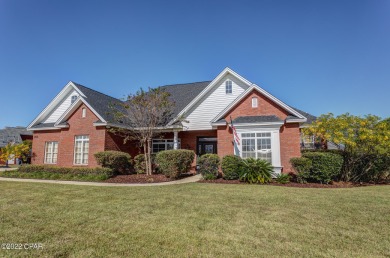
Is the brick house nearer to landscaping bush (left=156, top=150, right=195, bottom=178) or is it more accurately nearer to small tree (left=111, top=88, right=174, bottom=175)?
small tree (left=111, top=88, right=174, bottom=175)

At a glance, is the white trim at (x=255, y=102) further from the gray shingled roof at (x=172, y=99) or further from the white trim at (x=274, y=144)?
the white trim at (x=274, y=144)

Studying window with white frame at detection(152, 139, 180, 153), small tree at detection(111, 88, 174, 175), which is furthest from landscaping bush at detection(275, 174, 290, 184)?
window with white frame at detection(152, 139, 180, 153)

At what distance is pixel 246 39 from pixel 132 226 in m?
14.2

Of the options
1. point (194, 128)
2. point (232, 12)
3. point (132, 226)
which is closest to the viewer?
point (132, 226)

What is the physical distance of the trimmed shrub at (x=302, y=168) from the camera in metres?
11.8

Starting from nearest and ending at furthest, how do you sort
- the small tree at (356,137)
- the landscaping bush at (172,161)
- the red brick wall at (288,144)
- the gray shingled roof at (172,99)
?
the small tree at (356,137) → the landscaping bush at (172,161) → the red brick wall at (288,144) → the gray shingled roof at (172,99)

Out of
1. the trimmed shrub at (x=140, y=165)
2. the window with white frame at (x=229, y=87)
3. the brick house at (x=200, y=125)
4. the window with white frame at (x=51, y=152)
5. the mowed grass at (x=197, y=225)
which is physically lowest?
the mowed grass at (x=197, y=225)

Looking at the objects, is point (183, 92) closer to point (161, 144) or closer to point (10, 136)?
point (161, 144)

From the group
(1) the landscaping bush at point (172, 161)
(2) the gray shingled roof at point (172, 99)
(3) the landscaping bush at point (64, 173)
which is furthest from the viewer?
(2) the gray shingled roof at point (172, 99)

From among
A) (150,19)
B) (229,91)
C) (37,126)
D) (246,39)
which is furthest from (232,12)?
(37,126)

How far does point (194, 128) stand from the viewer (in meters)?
17.4

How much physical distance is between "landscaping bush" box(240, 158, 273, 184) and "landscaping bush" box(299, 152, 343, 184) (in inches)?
76.4

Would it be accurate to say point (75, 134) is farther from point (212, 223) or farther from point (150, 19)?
point (212, 223)

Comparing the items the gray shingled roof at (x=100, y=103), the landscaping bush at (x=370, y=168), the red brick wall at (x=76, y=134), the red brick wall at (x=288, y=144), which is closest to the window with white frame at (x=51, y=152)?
the red brick wall at (x=76, y=134)
